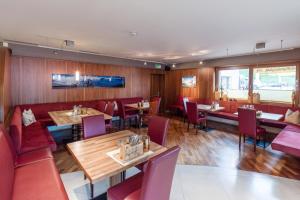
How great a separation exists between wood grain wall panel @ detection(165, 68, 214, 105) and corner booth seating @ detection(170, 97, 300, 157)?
362 millimetres

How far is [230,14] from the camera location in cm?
238

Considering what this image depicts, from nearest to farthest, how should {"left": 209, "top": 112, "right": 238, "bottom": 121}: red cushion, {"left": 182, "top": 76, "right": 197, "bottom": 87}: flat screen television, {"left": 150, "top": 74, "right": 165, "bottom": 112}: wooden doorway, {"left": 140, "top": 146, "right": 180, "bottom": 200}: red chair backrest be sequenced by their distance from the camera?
{"left": 140, "top": 146, "right": 180, "bottom": 200}: red chair backrest, {"left": 209, "top": 112, "right": 238, "bottom": 121}: red cushion, {"left": 182, "top": 76, "right": 197, "bottom": 87}: flat screen television, {"left": 150, "top": 74, "right": 165, "bottom": 112}: wooden doorway

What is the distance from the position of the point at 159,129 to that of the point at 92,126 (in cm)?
103

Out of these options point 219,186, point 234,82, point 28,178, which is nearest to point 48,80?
point 28,178

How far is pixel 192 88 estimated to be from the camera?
23.6ft

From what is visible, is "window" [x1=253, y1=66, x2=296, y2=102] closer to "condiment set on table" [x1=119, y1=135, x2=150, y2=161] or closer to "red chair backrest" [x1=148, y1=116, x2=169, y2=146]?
"red chair backrest" [x1=148, y1=116, x2=169, y2=146]

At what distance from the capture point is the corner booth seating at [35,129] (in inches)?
97.3

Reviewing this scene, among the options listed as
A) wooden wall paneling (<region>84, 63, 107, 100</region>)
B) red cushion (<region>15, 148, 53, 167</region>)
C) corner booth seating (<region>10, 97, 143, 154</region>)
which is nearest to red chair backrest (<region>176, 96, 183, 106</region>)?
corner booth seating (<region>10, 97, 143, 154</region>)

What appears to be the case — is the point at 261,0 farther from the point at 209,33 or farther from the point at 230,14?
the point at 209,33

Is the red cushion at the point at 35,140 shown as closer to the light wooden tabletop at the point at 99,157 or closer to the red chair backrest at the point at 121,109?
the light wooden tabletop at the point at 99,157

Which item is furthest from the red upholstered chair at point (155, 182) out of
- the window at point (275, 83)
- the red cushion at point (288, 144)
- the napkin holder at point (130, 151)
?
the window at point (275, 83)

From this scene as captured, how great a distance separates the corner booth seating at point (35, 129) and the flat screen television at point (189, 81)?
2.82 m

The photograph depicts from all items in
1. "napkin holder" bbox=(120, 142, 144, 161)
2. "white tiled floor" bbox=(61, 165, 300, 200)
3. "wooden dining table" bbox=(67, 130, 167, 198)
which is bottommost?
"white tiled floor" bbox=(61, 165, 300, 200)

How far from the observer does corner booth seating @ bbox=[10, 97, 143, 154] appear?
2471mm
